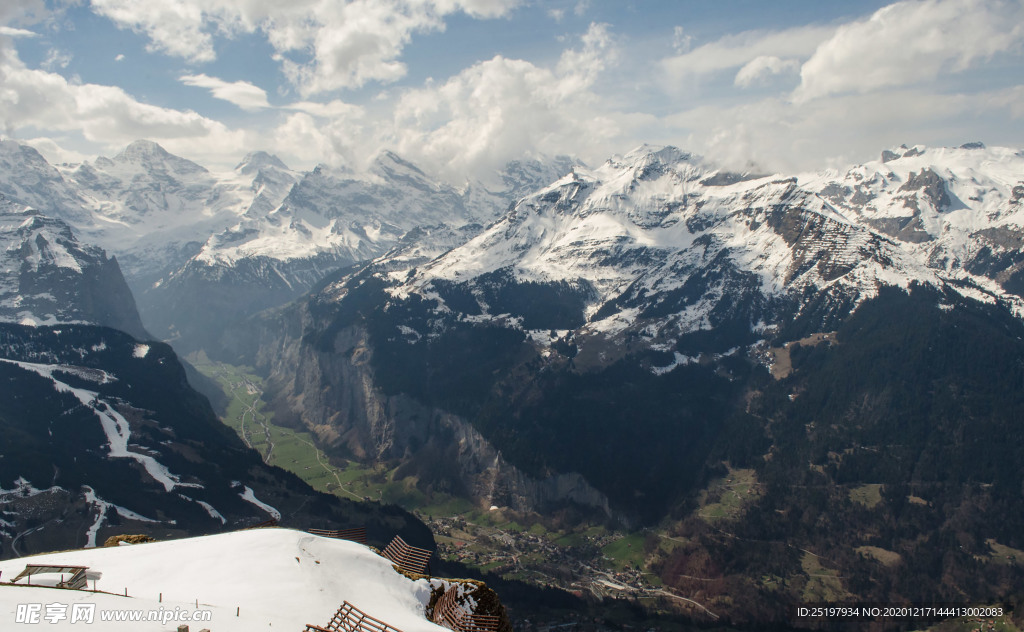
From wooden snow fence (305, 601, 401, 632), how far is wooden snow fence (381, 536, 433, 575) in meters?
14.4

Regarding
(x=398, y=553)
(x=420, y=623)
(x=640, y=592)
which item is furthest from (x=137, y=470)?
(x=420, y=623)

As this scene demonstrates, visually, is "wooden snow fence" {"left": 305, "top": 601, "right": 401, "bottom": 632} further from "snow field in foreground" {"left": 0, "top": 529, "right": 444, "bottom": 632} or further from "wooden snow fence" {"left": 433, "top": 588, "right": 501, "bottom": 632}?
"wooden snow fence" {"left": 433, "top": 588, "right": 501, "bottom": 632}

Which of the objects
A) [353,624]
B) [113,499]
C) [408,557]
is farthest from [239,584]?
[113,499]

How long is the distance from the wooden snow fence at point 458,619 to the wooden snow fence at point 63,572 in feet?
81.7

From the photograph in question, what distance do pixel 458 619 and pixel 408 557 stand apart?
43.4 ft

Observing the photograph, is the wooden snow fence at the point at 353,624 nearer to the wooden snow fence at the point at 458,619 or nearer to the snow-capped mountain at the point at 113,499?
the wooden snow fence at the point at 458,619

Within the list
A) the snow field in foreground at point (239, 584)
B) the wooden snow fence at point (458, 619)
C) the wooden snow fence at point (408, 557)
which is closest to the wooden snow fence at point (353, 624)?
the snow field in foreground at point (239, 584)

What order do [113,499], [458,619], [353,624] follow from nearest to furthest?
[353,624] → [458,619] → [113,499]

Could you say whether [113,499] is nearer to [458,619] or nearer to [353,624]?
[458,619]

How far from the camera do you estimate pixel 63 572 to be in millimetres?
46094

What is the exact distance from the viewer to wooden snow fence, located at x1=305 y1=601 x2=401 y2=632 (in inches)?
1608

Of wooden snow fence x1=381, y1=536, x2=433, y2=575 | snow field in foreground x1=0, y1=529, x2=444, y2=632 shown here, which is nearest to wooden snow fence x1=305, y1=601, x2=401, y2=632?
snow field in foreground x1=0, y1=529, x2=444, y2=632

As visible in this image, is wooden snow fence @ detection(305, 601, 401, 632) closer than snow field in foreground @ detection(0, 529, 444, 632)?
No

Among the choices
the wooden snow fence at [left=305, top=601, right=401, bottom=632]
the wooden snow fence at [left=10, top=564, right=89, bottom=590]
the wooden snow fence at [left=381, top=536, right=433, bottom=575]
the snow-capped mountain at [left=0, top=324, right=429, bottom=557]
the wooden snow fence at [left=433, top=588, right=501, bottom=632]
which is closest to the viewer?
the wooden snow fence at [left=305, top=601, right=401, bottom=632]
